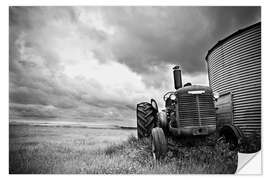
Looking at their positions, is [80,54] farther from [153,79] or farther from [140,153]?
[140,153]

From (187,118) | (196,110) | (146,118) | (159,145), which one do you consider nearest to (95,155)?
(146,118)

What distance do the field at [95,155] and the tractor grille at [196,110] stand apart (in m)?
0.47

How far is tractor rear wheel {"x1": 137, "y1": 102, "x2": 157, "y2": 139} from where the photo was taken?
4.23m

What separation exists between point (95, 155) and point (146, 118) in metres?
1.11

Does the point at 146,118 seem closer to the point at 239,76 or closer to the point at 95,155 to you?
the point at 95,155

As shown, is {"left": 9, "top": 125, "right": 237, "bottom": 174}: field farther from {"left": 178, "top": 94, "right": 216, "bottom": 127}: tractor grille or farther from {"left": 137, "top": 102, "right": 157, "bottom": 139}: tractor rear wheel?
{"left": 178, "top": 94, "right": 216, "bottom": 127}: tractor grille

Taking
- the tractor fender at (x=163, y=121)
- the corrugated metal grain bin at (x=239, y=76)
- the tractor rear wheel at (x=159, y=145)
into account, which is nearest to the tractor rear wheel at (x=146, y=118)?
the tractor fender at (x=163, y=121)

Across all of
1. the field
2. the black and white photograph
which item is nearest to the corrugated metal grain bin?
the black and white photograph

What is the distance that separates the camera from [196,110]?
350cm

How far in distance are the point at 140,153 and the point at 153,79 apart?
1.55m

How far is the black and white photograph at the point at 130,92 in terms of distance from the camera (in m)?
3.65

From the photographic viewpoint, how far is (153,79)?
4781 mm

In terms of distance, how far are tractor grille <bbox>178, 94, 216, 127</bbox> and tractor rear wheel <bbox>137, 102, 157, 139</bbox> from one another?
33.1 inches

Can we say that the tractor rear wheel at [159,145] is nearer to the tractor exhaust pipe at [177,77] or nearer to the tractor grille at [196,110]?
the tractor grille at [196,110]
